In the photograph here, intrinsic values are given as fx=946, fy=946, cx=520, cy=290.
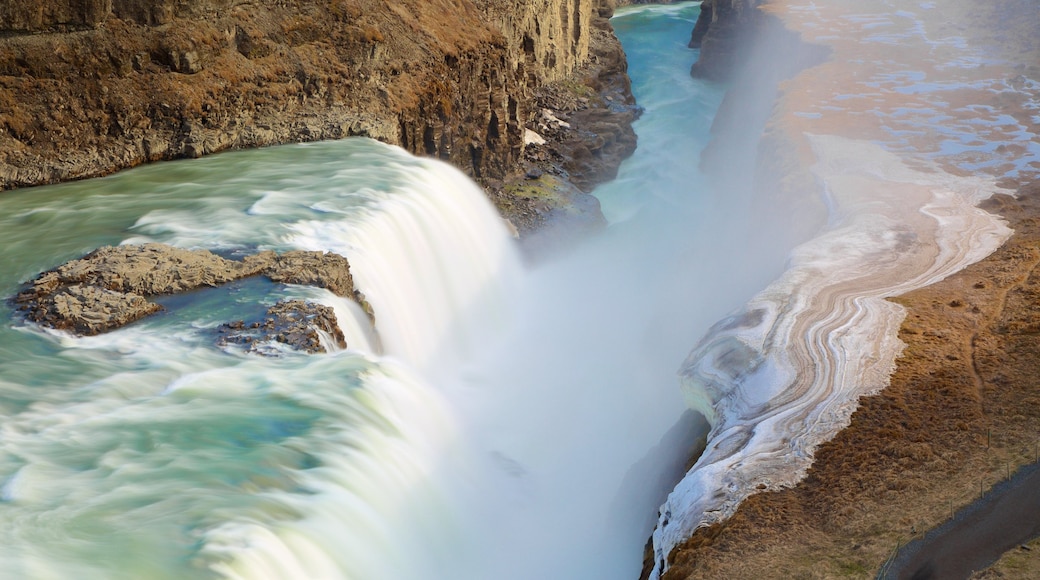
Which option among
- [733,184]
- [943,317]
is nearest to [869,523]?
[943,317]

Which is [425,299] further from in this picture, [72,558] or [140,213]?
[72,558]

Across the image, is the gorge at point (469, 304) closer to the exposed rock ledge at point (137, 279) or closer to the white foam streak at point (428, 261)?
the white foam streak at point (428, 261)

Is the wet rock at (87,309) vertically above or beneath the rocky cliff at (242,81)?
beneath

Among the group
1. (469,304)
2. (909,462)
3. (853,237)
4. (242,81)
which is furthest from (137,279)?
(853,237)

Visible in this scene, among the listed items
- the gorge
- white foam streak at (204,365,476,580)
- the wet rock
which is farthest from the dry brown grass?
the wet rock

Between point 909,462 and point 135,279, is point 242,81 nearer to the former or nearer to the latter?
point 135,279

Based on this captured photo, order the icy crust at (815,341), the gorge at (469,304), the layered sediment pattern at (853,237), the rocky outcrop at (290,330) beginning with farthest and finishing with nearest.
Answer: the rocky outcrop at (290,330) < the layered sediment pattern at (853,237) < the icy crust at (815,341) < the gorge at (469,304)

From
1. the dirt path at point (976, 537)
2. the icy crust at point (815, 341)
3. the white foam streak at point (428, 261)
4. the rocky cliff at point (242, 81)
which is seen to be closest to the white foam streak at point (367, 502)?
the icy crust at point (815, 341)
